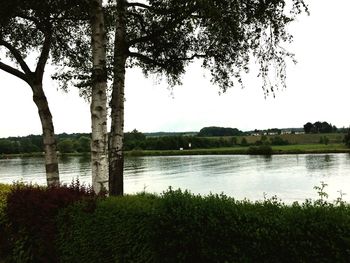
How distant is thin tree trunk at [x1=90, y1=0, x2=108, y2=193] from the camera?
376 inches

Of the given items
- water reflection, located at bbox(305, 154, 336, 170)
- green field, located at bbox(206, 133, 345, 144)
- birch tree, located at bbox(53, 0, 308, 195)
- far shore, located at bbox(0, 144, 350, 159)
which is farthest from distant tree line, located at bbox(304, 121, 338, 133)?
birch tree, located at bbox(53, 0, 308, 195)

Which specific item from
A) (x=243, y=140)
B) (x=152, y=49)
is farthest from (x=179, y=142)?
(x=152, y=49)

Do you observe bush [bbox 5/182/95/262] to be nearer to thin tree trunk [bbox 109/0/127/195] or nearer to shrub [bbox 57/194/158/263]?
shrub [bbox 57/194/158/263]

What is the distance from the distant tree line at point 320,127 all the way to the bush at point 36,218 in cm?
16961

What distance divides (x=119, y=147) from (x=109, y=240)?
4.35 meters

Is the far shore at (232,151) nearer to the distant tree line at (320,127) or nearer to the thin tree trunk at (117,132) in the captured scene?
the distant tree line at (320,127)

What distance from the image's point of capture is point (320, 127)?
170m

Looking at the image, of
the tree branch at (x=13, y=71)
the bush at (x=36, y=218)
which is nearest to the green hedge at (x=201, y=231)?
the bush at (x=36, y=218)

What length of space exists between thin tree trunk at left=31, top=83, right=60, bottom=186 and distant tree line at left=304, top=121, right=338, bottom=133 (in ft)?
546

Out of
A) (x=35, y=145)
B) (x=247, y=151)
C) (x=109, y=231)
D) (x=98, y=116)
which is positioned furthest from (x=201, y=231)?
(x=35, y=145)

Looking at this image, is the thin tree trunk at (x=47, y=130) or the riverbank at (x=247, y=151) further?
the riverbank at (x=247, y=151)

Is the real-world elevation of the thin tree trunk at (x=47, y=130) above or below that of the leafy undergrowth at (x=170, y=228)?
above

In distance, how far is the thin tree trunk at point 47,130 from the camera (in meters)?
12.2

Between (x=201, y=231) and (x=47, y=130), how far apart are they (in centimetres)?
755
